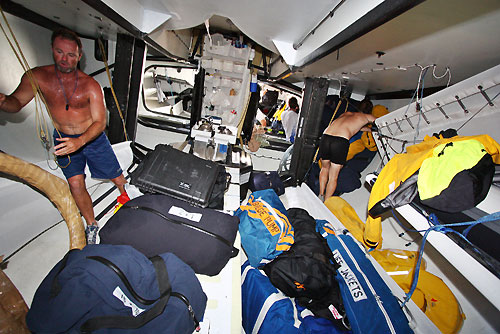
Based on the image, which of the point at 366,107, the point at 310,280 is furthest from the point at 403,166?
the point at 366,107

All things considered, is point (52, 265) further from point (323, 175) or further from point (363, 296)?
point (323, 175)

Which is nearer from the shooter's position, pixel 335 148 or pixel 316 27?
pixel 316 27

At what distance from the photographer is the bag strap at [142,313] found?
88cm

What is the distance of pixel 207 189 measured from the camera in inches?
69.1

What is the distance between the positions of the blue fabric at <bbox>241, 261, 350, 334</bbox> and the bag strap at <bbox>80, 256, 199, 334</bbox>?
71cm

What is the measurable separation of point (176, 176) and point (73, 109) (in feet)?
3.97

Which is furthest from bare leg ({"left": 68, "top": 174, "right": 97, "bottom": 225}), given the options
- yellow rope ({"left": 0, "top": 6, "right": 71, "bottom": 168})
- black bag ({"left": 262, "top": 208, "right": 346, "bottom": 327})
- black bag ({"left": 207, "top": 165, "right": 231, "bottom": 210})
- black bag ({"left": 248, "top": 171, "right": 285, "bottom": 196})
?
black bag ({"left": 248, "top": 171, "right": 285, "bottom": 196})

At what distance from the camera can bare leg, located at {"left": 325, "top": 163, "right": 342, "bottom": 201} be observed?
11.9ft

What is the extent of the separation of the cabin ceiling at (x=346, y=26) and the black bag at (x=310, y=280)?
1775 millimetres

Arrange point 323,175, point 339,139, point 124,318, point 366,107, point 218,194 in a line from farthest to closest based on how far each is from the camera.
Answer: point 366,107 < point 323,175 < point 339,139 < point 218,194 < point 124,318

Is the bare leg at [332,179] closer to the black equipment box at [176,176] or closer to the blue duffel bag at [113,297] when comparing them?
the black equipment box at [176,176]

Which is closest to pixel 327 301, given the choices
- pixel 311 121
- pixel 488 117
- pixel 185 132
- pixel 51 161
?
pixel 488 117

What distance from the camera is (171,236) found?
1.30 metres

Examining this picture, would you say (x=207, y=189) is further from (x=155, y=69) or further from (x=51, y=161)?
(x=155, y=69)
